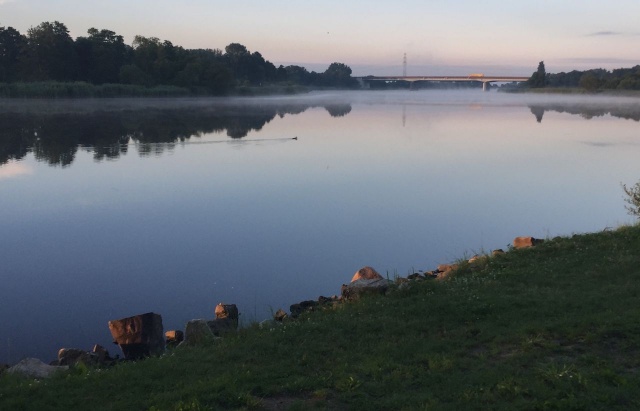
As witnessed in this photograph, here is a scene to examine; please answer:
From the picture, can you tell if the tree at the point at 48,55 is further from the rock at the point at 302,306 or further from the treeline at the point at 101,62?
the rock at the point at 302,306

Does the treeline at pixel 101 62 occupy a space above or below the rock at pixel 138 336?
above

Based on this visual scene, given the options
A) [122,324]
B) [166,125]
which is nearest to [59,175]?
[122,324]

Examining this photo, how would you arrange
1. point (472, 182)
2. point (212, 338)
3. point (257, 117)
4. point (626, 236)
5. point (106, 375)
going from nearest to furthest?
point (106, 375), point (212, 338), point (626, 236), point (472, 182), point (257, 117)

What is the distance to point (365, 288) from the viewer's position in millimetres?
9344

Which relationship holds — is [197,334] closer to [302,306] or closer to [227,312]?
[227,312]

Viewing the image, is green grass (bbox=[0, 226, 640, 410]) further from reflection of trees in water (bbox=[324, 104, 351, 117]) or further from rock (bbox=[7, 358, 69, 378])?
reflection of trees in water (bbox=[324, 104, 351, 117])

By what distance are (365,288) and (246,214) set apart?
8.21 m

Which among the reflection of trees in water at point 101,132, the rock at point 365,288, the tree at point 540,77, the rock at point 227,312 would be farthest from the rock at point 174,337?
the tree at point 540,77

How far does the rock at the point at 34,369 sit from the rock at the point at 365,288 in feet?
12.9

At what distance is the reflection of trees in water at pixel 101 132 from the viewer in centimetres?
3034

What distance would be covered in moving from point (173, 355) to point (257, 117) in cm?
5024

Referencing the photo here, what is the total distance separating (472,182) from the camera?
893 inches

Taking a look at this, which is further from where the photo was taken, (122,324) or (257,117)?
(257,117)

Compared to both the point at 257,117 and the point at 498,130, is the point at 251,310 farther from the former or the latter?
the point at 257,117
